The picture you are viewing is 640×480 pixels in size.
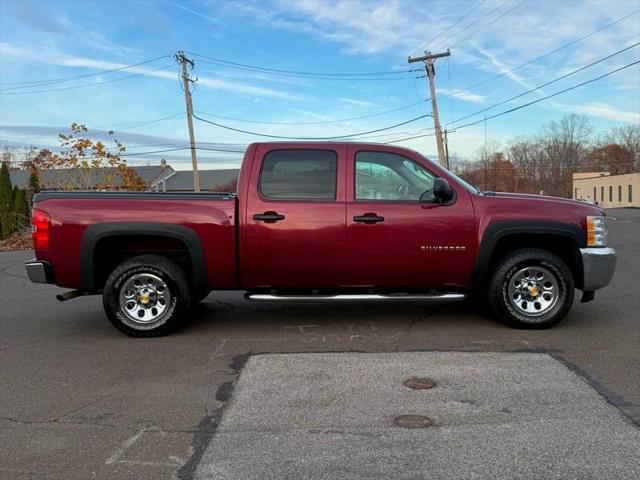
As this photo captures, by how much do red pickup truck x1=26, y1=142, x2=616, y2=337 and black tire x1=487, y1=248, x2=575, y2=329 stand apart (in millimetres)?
12

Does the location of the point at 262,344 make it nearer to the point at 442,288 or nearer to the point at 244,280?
the point at 244,280

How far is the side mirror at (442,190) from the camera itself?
537 cm

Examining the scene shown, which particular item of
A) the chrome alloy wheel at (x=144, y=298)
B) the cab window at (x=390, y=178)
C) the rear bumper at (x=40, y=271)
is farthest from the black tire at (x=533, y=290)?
the rear bumper at (x=40, y=271)

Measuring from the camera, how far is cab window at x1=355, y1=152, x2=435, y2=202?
5637 mm

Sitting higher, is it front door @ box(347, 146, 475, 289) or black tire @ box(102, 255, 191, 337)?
front door @ box(347, 146, 475, 289)

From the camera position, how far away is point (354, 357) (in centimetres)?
489

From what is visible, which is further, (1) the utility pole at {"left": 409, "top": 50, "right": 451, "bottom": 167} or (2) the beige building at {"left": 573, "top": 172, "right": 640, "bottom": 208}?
(2) the beige building at {"left": 573, "top": 172, "right": 640, "bottom": 208}

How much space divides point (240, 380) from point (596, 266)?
12.6 feet

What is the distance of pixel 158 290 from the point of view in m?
5.67

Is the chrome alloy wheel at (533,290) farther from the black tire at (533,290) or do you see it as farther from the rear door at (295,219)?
the rear door at (295,219)

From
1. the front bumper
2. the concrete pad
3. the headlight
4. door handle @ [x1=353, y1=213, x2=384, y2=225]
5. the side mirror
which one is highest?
the side mirror

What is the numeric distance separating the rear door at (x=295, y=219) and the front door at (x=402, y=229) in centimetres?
15

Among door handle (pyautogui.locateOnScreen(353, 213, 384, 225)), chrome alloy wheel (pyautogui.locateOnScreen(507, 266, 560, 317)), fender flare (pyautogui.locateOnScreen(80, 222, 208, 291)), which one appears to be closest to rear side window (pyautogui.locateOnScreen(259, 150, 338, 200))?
door handle (pyautogui.locateOnScreen(353, 213, 384, 225))

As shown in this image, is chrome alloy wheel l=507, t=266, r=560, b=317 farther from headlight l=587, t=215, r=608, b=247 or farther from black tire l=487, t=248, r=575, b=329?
headlight l=587, t=215, r=608, b=247
